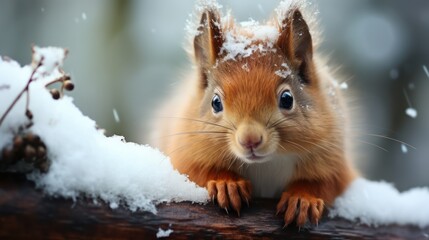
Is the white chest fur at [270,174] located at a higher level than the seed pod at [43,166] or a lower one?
higher

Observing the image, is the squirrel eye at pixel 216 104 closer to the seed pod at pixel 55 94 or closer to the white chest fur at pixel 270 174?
the white chest fur at pixel 270 174

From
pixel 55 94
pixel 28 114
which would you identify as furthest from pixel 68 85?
pixel 28 114

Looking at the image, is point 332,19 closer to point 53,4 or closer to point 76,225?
point 53,4

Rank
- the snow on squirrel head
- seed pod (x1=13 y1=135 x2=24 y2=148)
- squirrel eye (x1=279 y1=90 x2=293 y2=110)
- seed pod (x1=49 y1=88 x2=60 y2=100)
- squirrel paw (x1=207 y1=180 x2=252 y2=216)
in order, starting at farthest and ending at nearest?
squirrel eye (x1=279 y1=90 x2=293 y2=110)
the snow on squirrel head
squirrel paw (x1=207 y1=180 x2=252 y2=216)
seed pod (x1=49 y1=88 x2=60 y2=100)
seed pod (x1=13 y1=135 x2=24 y2=148)

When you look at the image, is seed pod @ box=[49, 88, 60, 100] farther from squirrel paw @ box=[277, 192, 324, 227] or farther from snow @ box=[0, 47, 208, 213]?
squirrel paw @ box=[277, 192, 324, 227]

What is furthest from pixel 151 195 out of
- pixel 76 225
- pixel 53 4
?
pixel 53 4

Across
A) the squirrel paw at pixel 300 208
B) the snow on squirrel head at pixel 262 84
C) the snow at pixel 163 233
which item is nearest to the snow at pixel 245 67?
the snow on squirrel head at pixel 262 84

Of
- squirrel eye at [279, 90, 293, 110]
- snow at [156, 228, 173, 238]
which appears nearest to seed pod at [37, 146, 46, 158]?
snow at [156, 228, 173, 238]
